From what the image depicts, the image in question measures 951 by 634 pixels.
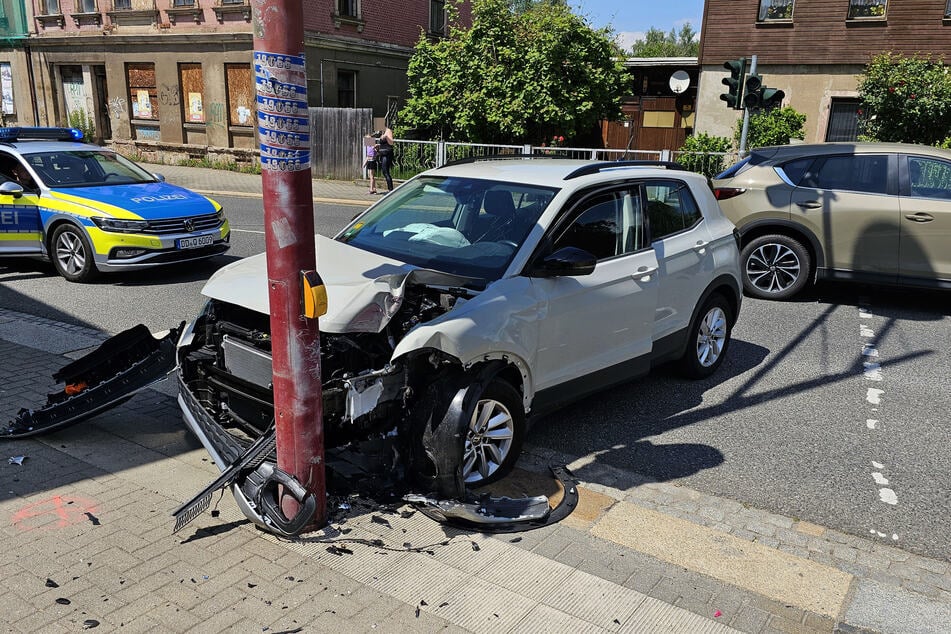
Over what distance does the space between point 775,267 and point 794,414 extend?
4043 millimetres

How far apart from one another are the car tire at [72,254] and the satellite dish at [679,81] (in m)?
21.6

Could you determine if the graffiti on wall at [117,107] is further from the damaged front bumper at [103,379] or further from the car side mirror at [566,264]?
the car side mirror at [566,264]

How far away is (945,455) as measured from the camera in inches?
207

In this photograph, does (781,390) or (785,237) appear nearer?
(781,390)

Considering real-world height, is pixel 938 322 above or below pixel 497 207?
below

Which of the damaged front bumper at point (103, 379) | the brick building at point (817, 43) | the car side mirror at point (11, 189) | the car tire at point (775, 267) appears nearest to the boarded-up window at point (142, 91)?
the brick building at point (817, 43)

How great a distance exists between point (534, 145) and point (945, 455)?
717 inches

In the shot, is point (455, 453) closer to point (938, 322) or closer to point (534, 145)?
point (938, 322)

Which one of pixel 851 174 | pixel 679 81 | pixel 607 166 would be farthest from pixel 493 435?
pixel 679 81

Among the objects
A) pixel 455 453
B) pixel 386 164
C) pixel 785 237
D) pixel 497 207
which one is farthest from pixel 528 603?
pixel 386 164

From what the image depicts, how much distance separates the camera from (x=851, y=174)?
9164mm

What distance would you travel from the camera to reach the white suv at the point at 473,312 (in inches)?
158

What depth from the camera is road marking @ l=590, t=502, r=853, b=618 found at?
142 inches

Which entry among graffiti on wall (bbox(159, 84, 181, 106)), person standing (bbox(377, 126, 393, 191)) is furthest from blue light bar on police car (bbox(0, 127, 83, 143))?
graffiti on wall (bbox(159, 84, 181, 106))
